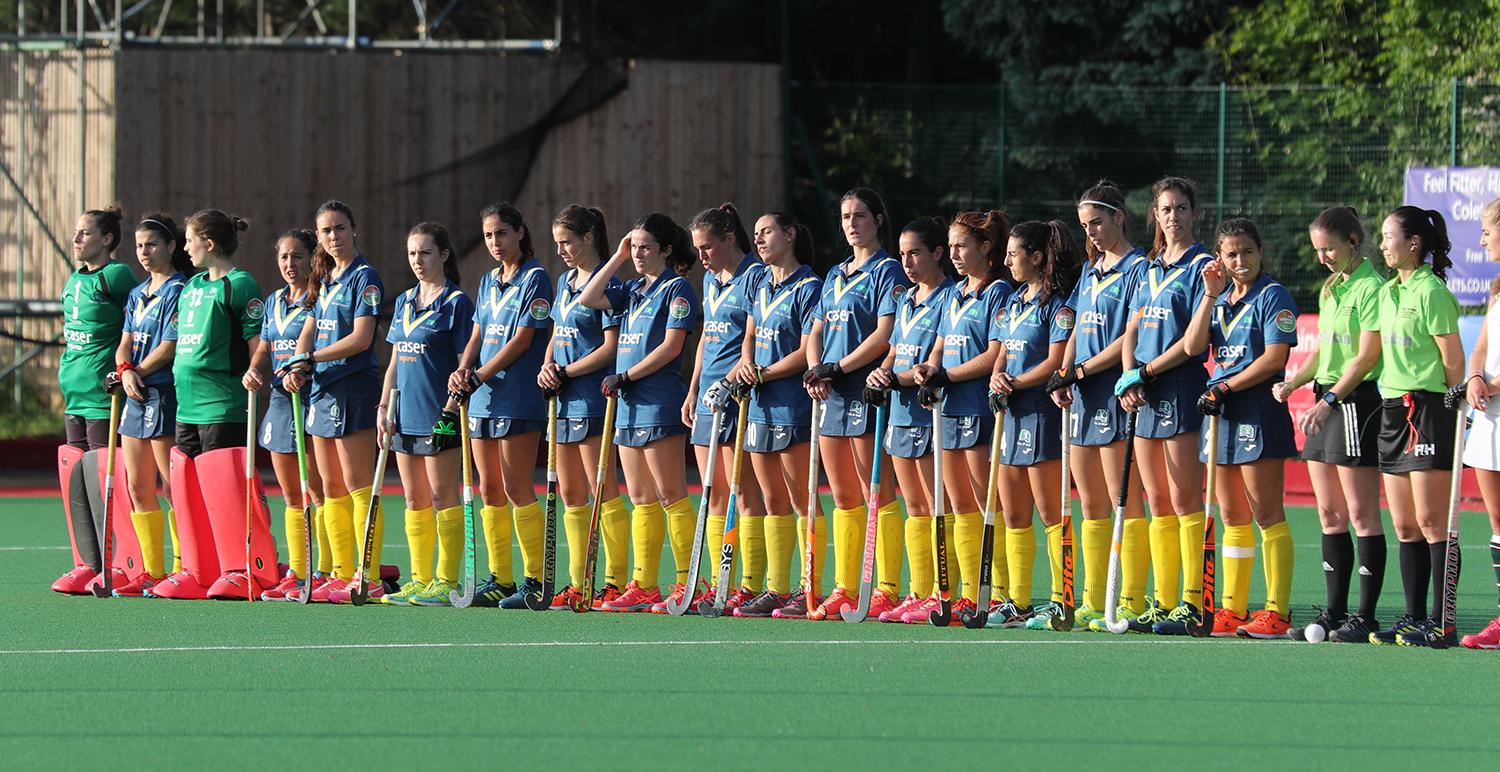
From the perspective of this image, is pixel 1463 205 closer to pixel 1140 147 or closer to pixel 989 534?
pixel 1140 147

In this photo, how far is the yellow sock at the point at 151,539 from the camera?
9328 mm

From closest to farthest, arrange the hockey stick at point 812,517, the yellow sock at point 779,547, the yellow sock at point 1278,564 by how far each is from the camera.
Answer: the yellow sock at point 1278,564, the hockey stick at point 812,517, the yellow sock at point 779,547

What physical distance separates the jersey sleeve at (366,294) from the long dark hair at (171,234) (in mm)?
1078

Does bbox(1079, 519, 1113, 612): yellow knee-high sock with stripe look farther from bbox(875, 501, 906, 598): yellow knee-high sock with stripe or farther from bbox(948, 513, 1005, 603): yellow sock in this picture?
bbox(875, 501, 906, 598): yellow knee-high sock with stripe

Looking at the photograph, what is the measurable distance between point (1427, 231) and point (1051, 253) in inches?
58.5

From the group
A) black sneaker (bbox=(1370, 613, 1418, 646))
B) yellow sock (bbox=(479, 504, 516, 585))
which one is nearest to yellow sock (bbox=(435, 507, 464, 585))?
yellow sock (bbox=(479, 504, 516, 585))

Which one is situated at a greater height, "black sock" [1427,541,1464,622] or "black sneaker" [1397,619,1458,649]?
"black sock" [1427,541,1464,622]

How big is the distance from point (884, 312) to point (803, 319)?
37 cm

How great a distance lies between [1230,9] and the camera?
20562 mm

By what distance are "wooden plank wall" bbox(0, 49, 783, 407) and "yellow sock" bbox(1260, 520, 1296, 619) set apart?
1168cm

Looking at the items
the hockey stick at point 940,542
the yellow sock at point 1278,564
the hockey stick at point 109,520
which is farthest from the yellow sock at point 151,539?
the yellow sock at point 1278,564

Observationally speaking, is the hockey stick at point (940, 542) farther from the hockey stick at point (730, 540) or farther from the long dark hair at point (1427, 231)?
the long dark hair at point (1427, 231)

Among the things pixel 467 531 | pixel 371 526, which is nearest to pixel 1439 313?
pixel 467 531

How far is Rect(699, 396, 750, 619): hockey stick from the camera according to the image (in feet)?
27.6
